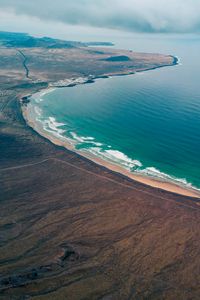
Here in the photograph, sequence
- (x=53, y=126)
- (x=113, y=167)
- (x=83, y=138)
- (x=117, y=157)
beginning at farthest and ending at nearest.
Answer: (x=53, y=126)
(x=83, y=138)
(x=117, y=157)
(x=113, y=167)

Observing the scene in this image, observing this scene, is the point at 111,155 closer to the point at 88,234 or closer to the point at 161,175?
the point at 161,175

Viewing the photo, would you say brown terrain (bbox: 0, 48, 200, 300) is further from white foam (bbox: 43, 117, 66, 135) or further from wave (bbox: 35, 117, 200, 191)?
white foam (bbox: 43, 117, 66, 135)

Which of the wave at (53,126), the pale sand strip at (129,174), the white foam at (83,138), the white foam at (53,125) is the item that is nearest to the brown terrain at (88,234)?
the pale sand strip at (129,174)

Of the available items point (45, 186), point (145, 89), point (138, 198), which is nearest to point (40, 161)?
point (45, 186)

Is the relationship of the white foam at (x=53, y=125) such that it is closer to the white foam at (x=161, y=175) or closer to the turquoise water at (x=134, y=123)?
the turquoise water at (x=134, y=123)

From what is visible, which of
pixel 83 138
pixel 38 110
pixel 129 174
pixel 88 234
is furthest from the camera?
pixel 38 110

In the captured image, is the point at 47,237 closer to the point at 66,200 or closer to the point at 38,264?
the point at 38,264

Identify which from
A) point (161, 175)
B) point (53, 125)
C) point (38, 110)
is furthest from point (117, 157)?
point (38, 110)
